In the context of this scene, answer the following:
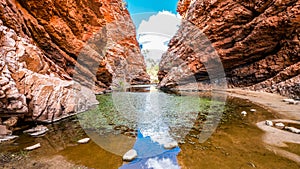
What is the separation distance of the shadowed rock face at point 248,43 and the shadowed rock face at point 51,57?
1136 centimetres

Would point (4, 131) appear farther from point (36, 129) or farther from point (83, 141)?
point (83, 141)

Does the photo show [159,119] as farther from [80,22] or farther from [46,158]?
[80,22]

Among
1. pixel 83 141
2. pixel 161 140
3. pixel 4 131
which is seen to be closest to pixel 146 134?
pixel 161 140

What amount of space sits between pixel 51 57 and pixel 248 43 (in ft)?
60.3

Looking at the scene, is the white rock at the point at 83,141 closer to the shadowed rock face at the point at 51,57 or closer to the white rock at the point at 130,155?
the white rock at the point at 130,155

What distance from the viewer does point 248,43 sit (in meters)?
14.4

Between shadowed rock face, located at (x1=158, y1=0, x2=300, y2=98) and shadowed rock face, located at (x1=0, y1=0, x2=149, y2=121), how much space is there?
1136 centimetres

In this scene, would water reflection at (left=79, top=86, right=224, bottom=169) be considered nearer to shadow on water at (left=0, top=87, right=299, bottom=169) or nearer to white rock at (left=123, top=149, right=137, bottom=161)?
shadow on water at (left=0, top=87, right=299, bottom=169)

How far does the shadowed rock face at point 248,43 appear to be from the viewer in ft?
38.1

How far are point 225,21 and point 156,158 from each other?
53.1 ft

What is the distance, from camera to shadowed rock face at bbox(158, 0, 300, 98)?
38.1 ft

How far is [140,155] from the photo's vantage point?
3928 millimetres

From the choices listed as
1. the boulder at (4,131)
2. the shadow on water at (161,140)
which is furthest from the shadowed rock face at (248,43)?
the boulder at (4,131)

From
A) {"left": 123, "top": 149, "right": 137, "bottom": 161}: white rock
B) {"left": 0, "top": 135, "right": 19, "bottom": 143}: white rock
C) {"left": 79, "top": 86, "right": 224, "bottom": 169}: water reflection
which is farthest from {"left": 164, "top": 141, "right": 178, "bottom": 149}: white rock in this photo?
{"left": 0, "top": 135, "right": 19, "bottom": 143}: white rock
